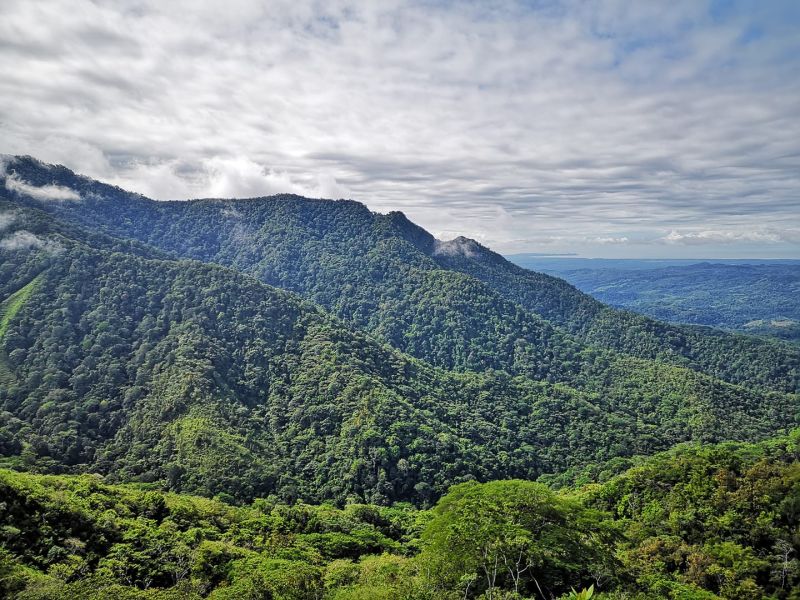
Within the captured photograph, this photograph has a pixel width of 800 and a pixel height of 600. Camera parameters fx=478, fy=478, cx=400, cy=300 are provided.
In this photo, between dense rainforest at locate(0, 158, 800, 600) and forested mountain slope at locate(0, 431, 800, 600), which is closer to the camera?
forested mountain slope at locate(0, 431, 800, 600)

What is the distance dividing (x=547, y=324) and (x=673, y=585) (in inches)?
6269

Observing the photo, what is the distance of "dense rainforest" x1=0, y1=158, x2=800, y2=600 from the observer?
1407 inches

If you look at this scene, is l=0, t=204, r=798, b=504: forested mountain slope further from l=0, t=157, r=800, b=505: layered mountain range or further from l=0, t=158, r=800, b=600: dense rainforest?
l=0, t=158, r=800, b=600: dense rainforest

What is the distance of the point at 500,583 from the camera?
33375mm

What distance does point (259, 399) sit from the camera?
374 ft

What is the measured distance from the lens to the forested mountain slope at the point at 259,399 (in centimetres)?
8675

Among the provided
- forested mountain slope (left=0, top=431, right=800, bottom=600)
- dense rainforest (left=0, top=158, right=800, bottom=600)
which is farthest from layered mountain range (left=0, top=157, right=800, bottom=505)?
forested mountain slope (left=0, top=431, right=800, bottom=600)

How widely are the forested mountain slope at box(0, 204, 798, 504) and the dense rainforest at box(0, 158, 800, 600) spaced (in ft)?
1.86

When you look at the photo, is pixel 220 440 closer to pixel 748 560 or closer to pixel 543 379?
pixel 748 560

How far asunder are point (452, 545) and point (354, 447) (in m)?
62.6

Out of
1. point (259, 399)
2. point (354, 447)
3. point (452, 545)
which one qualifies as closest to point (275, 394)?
point (259, 399)

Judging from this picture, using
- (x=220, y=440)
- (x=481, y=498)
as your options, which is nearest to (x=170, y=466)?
(x=220, y=440)

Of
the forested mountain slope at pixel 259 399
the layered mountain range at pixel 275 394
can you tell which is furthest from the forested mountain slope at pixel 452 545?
the forested mountain slope at pixel 259 399

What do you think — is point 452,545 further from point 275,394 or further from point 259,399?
point 259,399
